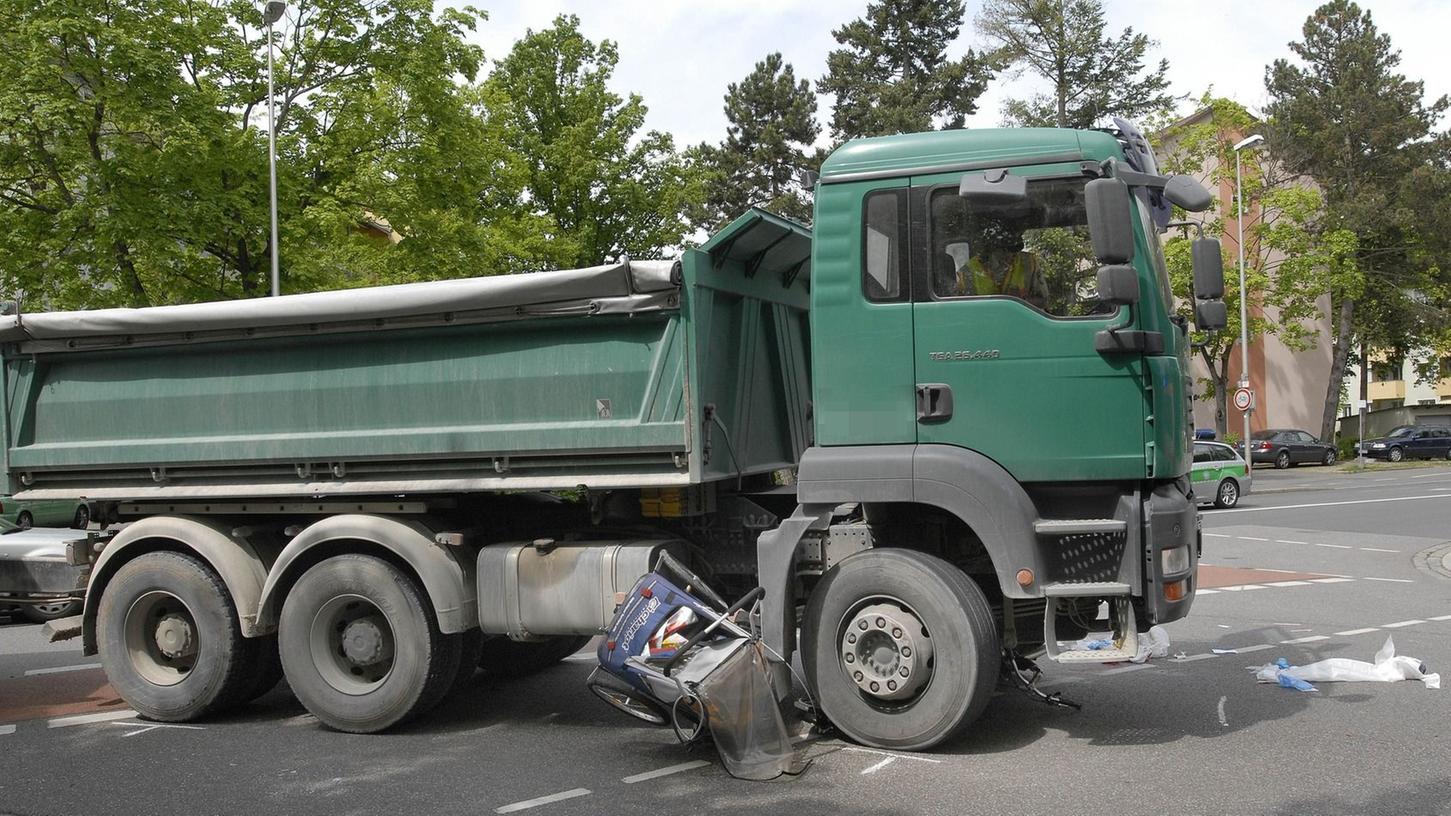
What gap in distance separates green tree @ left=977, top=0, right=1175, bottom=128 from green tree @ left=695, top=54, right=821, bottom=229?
9.48 m

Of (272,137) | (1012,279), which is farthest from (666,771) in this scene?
(272,137)

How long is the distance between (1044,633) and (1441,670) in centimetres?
387

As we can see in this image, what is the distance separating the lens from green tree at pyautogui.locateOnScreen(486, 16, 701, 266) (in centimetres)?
3584

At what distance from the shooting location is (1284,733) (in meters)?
6.53

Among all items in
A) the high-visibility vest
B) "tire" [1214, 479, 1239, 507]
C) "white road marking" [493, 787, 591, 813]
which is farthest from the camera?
"tire" [1214, 479, 1239, 507]

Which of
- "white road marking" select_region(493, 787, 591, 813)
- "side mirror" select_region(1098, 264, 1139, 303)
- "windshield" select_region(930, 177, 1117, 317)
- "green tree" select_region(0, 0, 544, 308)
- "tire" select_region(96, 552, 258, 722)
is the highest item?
"green tree" select_region(0, 0, 544, 308)

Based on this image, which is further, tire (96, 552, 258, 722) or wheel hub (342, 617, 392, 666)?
tire (96, 552, 258, 722)

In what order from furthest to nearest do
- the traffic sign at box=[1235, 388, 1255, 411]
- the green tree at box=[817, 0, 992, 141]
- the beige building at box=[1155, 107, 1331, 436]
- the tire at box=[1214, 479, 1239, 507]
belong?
1. the beige building at box=[1155, 107, 1331, 436]
2. the green tree at box=[817, 0, 992, 141]
3. the traffic sign at box=[1235, 388, 1255, 411]
4. the tire at box=[1214, 479, 1239, 507]

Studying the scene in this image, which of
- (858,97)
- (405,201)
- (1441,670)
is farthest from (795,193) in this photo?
(1441,670)

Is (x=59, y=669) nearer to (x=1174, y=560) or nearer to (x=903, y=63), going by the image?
(x=1174, y=560)

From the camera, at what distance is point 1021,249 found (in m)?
6.17

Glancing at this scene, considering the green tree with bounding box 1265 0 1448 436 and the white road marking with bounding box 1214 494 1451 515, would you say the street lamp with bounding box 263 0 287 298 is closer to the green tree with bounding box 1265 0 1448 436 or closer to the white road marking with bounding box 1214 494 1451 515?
the white road marking with bounding box 1214 494 1451 515

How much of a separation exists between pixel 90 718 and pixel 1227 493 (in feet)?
78.3

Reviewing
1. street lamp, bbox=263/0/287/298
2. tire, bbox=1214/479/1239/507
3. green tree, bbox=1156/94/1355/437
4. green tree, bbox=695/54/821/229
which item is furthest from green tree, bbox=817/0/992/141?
street lamp, bbox=263/0/287/298
